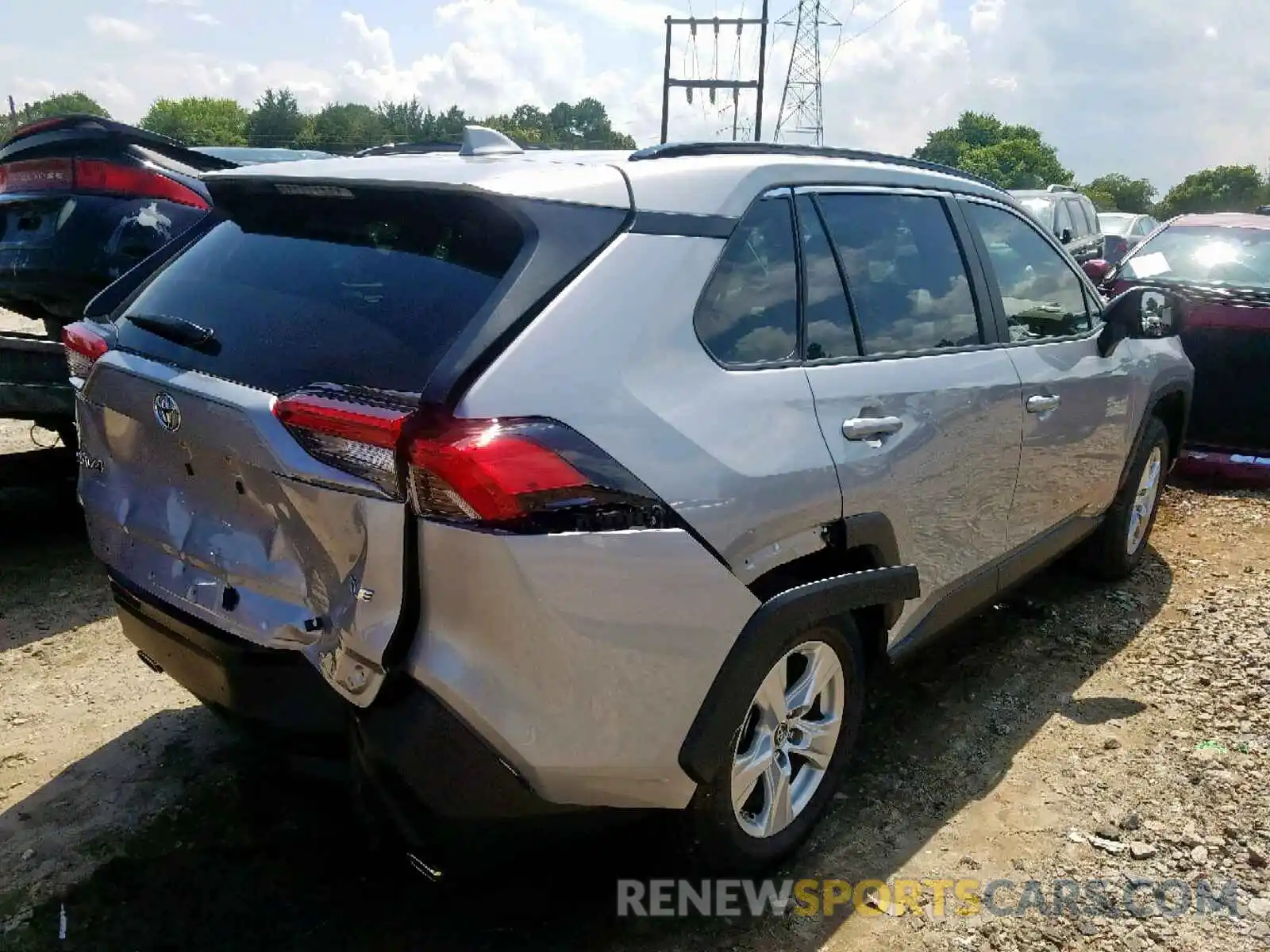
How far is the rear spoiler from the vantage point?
4.50m

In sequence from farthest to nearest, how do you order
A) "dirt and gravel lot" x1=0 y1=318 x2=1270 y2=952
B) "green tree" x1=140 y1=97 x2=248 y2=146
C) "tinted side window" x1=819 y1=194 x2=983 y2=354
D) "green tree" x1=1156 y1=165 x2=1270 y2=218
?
"green tree" x1=140 y1=97 x2=248 y2=146, "green tree" x1=1156 y1=165 x2=1270 y2=218, "tinted side window" x1=819 y1=194 x2=983 y2=354, "dirt and gravel lot" x1=0 y1=318 x2=1270 y2=952

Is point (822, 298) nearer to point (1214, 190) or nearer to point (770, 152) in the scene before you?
point (770, 152)

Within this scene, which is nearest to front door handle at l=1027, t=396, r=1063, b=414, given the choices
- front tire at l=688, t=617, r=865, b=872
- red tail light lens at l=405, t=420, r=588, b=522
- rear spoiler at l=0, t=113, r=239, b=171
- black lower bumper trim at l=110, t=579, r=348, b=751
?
front tire at l=688, t=617, r=865, b=872

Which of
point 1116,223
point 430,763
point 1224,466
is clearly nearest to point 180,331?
point 430,763

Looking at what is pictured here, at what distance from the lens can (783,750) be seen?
2607 mm

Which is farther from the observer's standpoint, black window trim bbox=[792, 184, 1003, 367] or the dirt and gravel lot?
black window trim bbox=[792, 184, 1003, 367]

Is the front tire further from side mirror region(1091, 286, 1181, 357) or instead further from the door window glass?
the door window glass

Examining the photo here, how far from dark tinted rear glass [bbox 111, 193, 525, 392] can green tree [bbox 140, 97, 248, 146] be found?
10216cm

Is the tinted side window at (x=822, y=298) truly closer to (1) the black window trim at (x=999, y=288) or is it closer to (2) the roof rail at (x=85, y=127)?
(1) the black window trim at (x=999, y=288)

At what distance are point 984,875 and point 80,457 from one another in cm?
262

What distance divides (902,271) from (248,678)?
6.93 ft

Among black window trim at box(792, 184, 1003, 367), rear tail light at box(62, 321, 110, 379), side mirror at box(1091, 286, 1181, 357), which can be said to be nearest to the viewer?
rear tail light at box(62, 321, 110, 379)

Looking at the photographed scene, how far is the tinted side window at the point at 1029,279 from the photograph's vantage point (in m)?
3.50

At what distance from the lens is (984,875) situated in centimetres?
271
